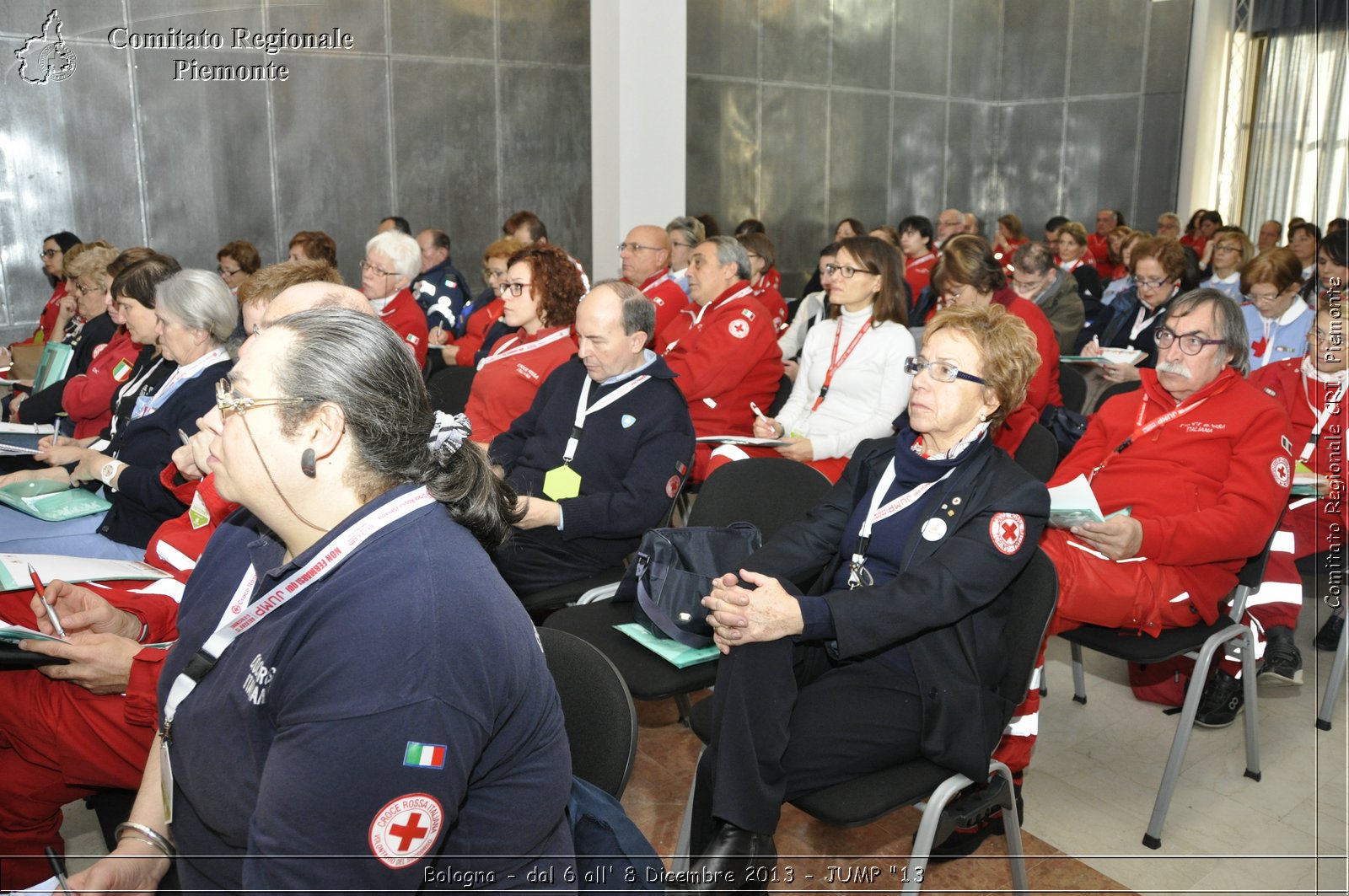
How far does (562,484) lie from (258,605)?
5.75 feet

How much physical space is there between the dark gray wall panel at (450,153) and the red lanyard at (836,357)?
620cm

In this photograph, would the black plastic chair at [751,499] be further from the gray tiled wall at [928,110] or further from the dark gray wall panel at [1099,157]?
the dark gray wall panel at [1099,157]

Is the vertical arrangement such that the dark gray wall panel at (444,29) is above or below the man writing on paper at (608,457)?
above

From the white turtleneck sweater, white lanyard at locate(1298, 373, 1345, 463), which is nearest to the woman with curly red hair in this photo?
the white turtleneck sweater

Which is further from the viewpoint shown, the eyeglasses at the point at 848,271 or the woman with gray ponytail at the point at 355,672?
the eyeglasses at the point at 848,271

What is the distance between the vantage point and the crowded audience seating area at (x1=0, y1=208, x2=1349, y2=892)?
4.28ft

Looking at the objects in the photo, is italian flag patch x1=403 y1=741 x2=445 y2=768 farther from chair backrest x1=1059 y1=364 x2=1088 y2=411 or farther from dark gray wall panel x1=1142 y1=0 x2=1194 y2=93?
dark gray wall panel x1=1142 y1=0 x2=1194 y2=93

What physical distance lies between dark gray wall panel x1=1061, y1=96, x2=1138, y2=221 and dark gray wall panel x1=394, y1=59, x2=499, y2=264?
25.0ft

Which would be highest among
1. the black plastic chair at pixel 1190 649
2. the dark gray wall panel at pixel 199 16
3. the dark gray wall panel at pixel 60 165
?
the dark gray wall panel at pixel 199 16

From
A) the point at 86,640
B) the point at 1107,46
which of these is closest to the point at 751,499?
the point at 86,640

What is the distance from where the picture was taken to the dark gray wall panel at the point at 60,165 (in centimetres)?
754

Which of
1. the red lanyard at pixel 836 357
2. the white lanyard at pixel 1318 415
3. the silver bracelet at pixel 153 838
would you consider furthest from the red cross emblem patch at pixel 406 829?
the white lanyard at pixel 1318 415

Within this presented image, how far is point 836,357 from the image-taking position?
4.03 m

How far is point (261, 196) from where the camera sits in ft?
27.9
